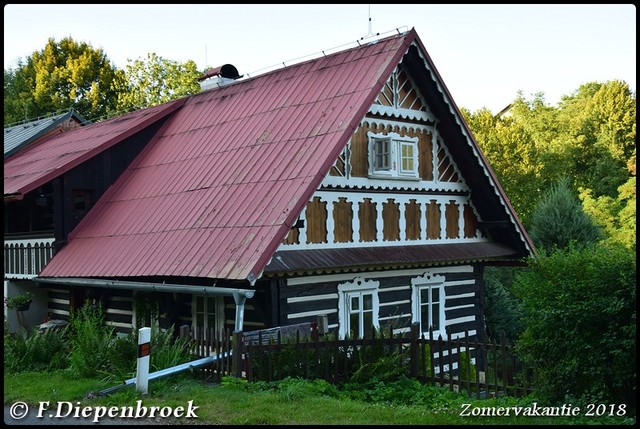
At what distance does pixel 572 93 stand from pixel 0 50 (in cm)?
4910

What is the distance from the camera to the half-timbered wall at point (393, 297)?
1648 cm

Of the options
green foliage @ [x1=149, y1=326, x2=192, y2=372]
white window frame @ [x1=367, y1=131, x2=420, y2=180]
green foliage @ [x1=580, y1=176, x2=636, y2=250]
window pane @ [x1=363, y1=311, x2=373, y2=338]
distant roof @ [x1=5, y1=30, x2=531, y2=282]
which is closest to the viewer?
green foliage @ [x1=149, y1=326, x2=192, y2=372]

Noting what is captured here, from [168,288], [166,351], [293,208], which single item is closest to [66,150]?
[168,288]

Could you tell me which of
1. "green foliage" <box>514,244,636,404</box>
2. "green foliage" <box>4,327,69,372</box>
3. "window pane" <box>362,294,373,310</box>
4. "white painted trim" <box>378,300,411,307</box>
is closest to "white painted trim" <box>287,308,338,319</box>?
"window pane" <box>362,294,373,310</box>

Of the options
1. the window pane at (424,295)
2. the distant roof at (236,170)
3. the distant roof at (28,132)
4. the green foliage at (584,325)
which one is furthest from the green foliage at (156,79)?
the green foliage at (584,325)

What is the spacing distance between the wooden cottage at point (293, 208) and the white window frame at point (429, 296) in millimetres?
50

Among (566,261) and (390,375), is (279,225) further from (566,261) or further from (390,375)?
(566,261)

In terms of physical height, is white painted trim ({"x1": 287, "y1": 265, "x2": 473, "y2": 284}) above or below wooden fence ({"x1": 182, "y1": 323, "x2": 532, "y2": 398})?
above

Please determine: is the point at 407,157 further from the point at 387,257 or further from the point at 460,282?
the point at 460,282

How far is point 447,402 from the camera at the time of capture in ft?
39.8

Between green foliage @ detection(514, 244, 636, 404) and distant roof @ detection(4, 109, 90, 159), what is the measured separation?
909 inches

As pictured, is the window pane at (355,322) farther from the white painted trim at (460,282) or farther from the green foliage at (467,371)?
the white painted trim at (460,282)

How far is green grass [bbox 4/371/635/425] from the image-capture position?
1005 centimetres

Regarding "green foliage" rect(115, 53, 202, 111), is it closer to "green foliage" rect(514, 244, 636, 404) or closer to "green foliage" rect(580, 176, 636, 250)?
"green foliage" rect(580, 176, 636, 250)
